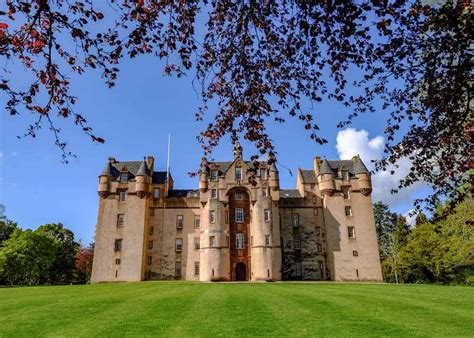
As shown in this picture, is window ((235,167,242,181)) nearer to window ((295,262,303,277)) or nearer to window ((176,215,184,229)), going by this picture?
window ((176,215,184,229))

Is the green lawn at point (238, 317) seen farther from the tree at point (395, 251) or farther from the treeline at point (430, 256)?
the tree at point (395, 251)

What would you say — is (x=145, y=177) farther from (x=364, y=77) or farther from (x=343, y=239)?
(x=364, y=77)

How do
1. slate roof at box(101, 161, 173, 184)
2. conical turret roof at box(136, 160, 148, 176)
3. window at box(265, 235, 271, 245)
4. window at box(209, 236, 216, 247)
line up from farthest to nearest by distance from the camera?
slate roof at box(101, 161, 173, 184) → conical turret roof at box(136, 160, 148, 176) → window at box(209, 236, 216, 247) → window at box(265, 235, 271, 245)

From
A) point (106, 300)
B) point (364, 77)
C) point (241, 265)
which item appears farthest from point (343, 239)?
point (364, 77)

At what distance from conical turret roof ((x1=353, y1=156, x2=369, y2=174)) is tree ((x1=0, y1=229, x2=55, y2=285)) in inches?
2010

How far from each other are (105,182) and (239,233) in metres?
22.9

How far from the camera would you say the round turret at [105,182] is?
55781 mm

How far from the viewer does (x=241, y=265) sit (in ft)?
171

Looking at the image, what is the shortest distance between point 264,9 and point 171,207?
53012 millimetres

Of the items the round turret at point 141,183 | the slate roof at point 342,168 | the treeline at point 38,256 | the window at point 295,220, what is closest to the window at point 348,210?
the slate roof at point 342,168

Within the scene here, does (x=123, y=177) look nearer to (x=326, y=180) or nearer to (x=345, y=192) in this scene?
(x=326, y=180)

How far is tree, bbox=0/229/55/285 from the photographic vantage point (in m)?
52.8

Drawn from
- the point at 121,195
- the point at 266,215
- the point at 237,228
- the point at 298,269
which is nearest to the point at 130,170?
the point at 121,195

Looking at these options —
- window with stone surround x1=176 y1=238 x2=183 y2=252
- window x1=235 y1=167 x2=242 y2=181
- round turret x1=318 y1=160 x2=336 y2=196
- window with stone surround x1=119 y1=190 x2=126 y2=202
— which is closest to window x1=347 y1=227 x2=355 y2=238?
round turret x1=318 y1=160 x2=336 y2=196
